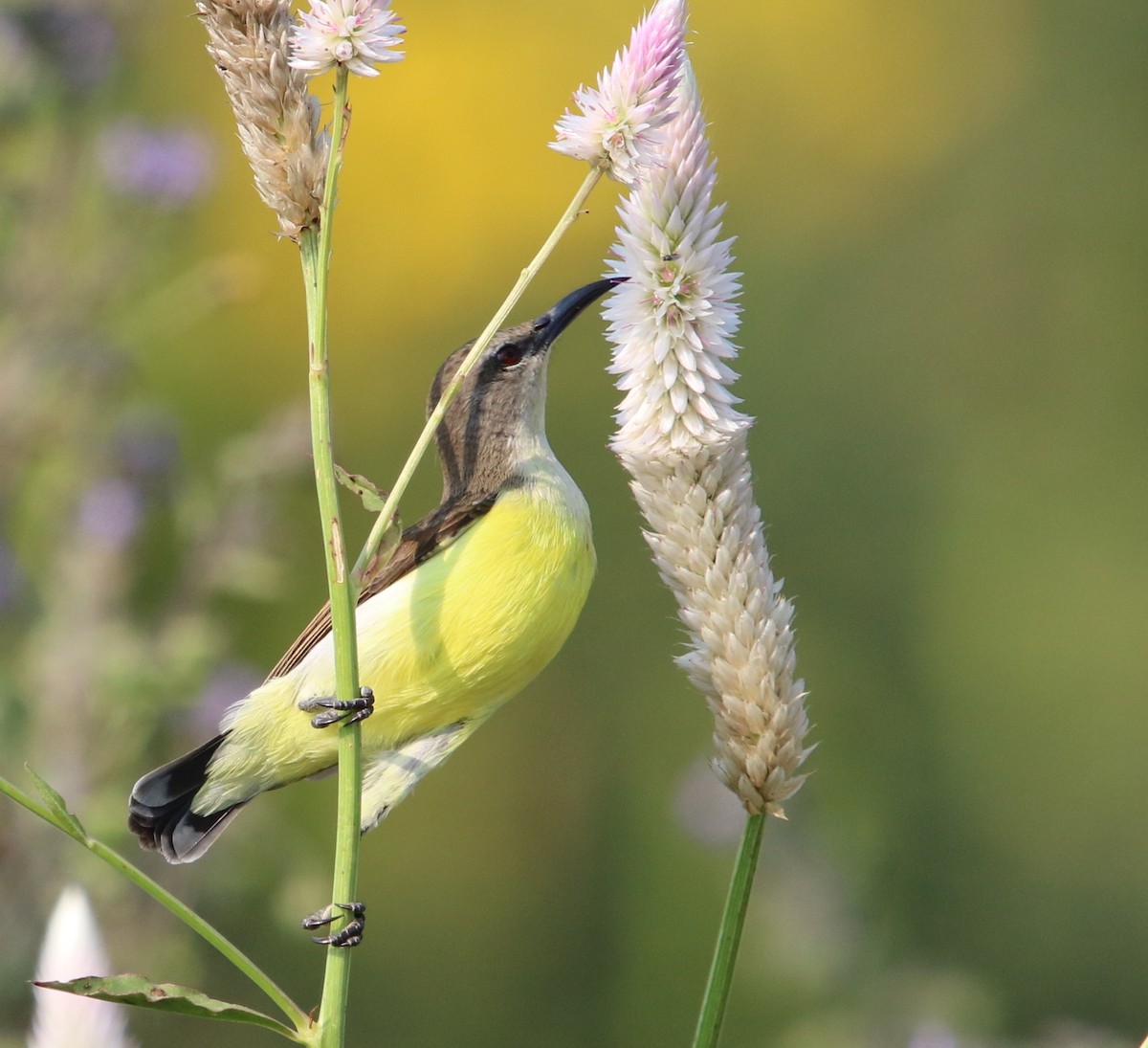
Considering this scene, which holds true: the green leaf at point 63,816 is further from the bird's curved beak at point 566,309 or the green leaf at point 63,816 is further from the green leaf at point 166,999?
the bird's curved beak at point 566,309

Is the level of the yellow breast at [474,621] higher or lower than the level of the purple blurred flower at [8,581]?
lower

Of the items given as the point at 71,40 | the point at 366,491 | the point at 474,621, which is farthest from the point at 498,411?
the point at 71,40

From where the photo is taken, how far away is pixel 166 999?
1045mm

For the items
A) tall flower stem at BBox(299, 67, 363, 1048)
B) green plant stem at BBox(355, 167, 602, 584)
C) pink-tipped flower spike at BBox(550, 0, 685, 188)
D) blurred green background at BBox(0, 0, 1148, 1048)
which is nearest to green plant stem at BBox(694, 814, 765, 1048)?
tall flower stem at BBox(299, 67, 363, 1048)

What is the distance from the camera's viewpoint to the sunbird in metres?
1.78

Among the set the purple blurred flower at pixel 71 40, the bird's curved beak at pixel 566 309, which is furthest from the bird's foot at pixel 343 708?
the purple blurred flower at pixel 71 40

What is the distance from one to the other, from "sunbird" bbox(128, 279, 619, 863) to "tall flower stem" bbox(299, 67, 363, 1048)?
60 cm

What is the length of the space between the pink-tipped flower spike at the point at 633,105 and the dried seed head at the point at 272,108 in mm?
206

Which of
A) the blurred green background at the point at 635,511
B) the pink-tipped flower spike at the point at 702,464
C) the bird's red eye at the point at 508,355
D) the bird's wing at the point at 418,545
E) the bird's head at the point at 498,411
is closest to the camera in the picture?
the pink-tipped flower spike at the point at 702,464

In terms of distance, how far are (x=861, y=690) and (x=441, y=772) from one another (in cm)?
152

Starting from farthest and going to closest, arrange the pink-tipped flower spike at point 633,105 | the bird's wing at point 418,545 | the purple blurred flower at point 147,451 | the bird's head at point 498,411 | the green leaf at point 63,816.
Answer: the purple blurred flower at point 147,451
the bird's head at point 498,411
the bird's wing at point 418,545
the pink-tipped flower spike at point 633,105
the green leaf at point 63,816

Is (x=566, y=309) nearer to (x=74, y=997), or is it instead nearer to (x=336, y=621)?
(x=336, y=621)

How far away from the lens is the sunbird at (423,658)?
1782 mm

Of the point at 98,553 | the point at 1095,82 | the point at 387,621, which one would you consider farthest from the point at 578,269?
the point at 387,621
